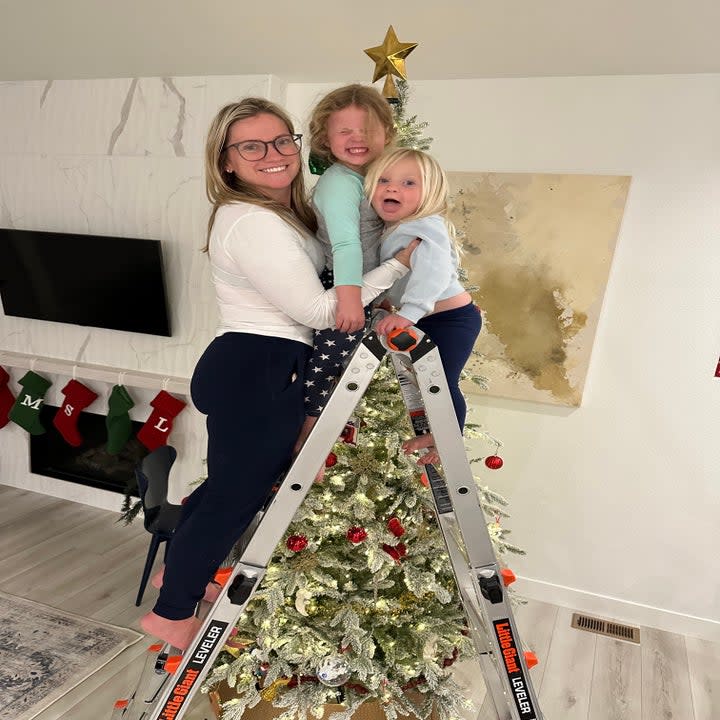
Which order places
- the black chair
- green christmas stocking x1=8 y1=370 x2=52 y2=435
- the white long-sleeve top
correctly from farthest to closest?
green christmas stocking x1=8 y1=370 x2=52 y2=435 → the black chair → the white long-sleeve top

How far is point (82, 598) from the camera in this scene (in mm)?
3027

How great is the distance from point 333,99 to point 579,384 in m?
2.06

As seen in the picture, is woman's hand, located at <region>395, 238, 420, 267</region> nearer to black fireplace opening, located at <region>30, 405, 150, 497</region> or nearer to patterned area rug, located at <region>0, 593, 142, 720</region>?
patterned area rug, located at <region>0, 593, 142, 720</region>

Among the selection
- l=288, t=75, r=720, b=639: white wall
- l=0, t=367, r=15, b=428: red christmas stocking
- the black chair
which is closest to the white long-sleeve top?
the black chair

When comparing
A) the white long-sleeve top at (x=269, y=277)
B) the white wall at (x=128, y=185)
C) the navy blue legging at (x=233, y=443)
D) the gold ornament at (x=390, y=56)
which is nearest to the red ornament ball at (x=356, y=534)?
the navy blue legging at (x=233, y=443)

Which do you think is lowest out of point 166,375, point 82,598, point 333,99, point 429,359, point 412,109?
point 82,598

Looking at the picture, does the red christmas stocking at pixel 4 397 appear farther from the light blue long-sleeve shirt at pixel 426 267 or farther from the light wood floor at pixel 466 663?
the light blue long-sleeve shirt at pixel 426 267

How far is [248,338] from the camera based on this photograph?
4.57ft

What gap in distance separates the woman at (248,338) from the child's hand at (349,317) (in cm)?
2

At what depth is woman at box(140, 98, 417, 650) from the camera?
4.34 feet

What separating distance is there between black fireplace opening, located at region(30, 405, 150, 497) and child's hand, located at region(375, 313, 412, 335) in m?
2.85

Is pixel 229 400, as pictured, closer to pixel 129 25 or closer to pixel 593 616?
pixel 129 25

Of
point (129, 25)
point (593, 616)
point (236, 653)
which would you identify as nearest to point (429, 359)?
point (236, 653)

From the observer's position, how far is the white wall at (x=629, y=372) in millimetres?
2770
